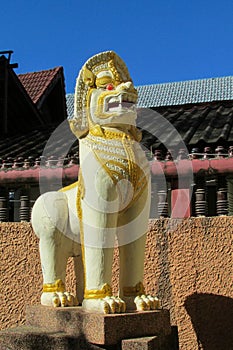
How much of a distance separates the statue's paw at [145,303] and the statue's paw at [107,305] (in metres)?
0.17

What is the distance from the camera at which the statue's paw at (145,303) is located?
3655 mm

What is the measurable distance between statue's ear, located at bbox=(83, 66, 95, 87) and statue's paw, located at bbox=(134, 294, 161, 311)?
167 cm

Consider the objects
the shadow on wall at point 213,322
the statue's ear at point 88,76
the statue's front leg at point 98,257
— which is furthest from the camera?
the shadow on wall at point 213,322

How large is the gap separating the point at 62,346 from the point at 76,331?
0.58 ft

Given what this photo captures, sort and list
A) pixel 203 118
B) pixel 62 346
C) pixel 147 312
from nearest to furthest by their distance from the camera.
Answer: pixel 62 346, pixel 147 312, pixel 203 118

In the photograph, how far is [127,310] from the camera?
3.65 metres

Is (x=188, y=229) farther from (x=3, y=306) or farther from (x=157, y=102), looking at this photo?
(x=157, y=102)

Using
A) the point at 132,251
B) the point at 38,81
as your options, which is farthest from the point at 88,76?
the point at 38,81

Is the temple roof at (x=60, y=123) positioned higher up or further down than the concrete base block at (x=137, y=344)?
higher up

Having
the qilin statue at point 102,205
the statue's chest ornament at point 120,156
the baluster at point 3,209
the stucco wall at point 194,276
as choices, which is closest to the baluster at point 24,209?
the baluster at point 3,209

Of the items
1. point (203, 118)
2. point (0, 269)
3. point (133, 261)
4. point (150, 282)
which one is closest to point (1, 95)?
point (203, 118)

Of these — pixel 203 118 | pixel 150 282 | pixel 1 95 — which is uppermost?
pixel 1 95

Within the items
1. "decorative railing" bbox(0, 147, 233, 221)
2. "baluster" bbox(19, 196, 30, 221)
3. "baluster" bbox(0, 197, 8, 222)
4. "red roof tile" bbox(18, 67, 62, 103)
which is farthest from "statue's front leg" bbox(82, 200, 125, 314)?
"red roof tile" bbox(18, 67, 62, 103)

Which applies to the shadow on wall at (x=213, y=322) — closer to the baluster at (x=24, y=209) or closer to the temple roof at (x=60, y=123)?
the temple roof at (x=60, y=123)
